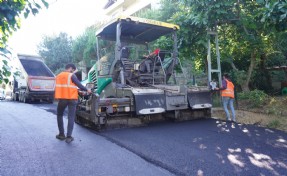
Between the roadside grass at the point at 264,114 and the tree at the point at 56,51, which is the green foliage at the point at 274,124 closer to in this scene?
the roadside grass at the point at 264,114

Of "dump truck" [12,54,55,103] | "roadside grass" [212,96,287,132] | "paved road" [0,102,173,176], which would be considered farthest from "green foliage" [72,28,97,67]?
"paved road" [0,102,173,176]

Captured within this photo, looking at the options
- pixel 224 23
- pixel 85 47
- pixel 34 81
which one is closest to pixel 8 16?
pixel 224 23

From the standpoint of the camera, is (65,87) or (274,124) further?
(274,124)

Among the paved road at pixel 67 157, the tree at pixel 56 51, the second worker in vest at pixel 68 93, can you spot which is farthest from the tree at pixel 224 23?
the tree at pixel 56 51

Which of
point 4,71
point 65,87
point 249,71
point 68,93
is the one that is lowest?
point 68,93

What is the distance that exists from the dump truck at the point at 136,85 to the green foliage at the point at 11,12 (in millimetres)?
2832

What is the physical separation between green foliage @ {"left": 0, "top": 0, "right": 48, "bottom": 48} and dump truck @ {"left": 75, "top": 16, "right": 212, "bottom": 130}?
2.83 m

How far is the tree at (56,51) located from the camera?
1012 inches

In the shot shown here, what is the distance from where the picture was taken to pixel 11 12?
303 cm

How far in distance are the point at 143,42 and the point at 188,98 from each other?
2.49m

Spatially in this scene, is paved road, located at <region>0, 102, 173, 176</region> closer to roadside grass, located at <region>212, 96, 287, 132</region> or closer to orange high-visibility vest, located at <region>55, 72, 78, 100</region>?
orange high-visibility vest, located at <region>55, 72, 78, 100</region>

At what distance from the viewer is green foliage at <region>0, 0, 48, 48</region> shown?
298 cm

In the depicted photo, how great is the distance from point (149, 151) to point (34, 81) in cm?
1275

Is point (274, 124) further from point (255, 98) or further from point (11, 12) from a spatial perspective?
point (11, 12)
